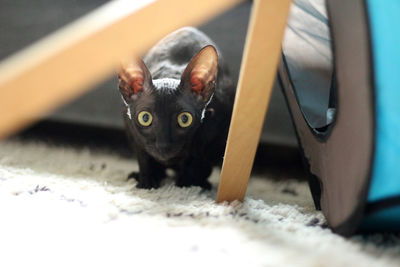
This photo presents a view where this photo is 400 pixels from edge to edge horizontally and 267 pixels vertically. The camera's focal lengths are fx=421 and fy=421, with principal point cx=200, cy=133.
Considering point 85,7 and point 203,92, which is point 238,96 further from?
point 85,7

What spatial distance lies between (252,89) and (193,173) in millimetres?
408

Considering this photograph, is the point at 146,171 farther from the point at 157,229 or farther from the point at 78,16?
the point at 78,16

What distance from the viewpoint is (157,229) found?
759mm

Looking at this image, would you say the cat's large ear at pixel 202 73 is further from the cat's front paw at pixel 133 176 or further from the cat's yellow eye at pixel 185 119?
the cat's front paw at pixel 133 176

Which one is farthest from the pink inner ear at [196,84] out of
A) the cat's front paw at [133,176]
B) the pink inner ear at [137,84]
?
the cat's front paw at [133,176]

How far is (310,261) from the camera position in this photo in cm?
64

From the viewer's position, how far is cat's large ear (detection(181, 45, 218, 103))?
3.09 ft

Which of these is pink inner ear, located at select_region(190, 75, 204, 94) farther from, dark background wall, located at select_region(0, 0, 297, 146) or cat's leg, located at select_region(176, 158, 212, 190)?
dark background wall, located at select_region(0, 0, 297, 146)

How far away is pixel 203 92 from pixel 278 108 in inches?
24.1

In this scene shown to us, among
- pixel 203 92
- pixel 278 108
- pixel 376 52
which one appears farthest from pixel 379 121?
pixel 278 108

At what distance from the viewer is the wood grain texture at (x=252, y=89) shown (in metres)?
0.67

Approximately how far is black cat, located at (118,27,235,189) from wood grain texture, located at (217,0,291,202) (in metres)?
0.17

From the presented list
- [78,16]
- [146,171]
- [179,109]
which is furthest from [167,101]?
[78,16]

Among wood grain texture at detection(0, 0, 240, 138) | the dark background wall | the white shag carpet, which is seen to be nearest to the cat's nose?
the white shag carpet
